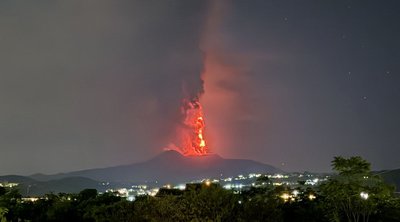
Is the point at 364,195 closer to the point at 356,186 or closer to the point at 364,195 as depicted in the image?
the point at 364,195

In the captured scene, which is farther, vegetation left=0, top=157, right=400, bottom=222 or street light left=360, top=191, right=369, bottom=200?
street light left=360, top=191, right=369, bottom=200

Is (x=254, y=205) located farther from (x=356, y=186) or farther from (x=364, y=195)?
(x=364, y=195)

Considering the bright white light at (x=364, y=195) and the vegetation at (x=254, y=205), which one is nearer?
the vegetation at (x=254, y=205)

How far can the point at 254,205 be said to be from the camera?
1712 centimetres

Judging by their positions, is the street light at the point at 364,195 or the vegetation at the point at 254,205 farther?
the street light at the point at 364,195

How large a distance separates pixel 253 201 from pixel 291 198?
20618mm

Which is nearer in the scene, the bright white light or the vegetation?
the vegetation

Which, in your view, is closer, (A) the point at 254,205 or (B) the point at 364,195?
(A) the point at 254,205

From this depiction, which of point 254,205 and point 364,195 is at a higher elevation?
point 364,195

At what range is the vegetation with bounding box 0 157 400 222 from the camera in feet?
54.4

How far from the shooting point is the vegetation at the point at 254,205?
1658cm

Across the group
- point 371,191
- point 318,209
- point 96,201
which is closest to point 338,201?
point 371,191

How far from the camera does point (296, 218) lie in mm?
31094

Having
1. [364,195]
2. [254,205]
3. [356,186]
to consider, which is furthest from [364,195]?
[254,205]
